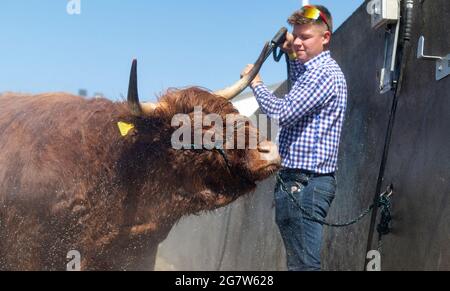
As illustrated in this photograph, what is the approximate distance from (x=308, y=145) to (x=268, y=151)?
2.73 ft

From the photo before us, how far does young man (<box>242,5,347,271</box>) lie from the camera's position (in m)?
3.42

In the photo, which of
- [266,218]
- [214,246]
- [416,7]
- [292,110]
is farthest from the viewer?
[214,246]

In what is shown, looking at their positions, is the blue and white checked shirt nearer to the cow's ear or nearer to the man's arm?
the man's arm

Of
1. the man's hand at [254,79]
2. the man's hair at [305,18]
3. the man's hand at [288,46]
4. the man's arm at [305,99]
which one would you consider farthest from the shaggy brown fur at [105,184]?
the man's hair at [305,18]

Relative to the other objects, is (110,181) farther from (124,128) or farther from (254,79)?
(254,79)

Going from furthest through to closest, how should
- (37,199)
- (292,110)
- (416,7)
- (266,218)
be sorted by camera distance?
(266,218), (37,199), (416,7), (292,110)

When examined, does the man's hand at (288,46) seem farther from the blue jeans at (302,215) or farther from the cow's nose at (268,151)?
the blue jeans at (302,215)

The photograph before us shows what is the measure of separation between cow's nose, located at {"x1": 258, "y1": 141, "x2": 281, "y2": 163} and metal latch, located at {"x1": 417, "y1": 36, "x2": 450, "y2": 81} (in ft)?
3.76

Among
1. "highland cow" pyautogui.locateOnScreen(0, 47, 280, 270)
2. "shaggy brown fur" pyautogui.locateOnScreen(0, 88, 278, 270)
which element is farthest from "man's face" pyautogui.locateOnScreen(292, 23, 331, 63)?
"shaggy brown fur" pyautogui.locateOnScreen(0, 88, 278, 270)

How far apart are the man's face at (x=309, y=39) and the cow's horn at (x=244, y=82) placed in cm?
52

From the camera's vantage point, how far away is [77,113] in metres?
4.95
